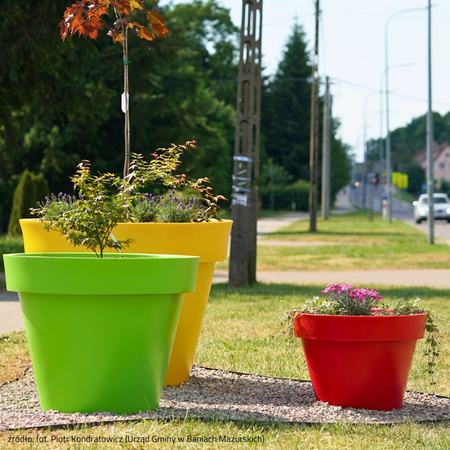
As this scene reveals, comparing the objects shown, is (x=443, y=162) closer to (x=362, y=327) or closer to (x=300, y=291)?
(x=300, y=291)

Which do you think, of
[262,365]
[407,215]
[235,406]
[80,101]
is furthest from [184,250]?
[407,215]

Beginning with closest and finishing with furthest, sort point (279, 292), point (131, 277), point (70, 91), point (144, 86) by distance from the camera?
point (131, 277) → point (279, 292) → point (70, 91) → point (144, 86)

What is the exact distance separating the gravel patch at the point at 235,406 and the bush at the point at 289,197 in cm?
7700

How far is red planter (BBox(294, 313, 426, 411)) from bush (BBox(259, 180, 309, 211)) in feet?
255

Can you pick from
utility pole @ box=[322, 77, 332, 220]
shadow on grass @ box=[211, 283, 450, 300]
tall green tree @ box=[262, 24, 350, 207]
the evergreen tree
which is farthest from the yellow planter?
the evergreen tree

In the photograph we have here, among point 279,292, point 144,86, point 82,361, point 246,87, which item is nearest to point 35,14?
point 246,87

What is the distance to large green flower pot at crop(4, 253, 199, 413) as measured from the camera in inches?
189

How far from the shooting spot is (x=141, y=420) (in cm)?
485

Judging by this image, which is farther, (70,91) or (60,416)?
(70,91)

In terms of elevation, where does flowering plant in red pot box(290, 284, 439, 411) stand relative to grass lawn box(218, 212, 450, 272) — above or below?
above

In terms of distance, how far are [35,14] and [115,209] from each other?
492 inches

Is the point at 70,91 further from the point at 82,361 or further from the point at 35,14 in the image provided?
the point at 82,361

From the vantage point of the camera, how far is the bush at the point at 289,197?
83.9 m

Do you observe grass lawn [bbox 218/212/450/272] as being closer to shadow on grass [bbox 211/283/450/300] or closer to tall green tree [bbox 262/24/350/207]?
shadow on grass [bbox 211/283/450/300]
